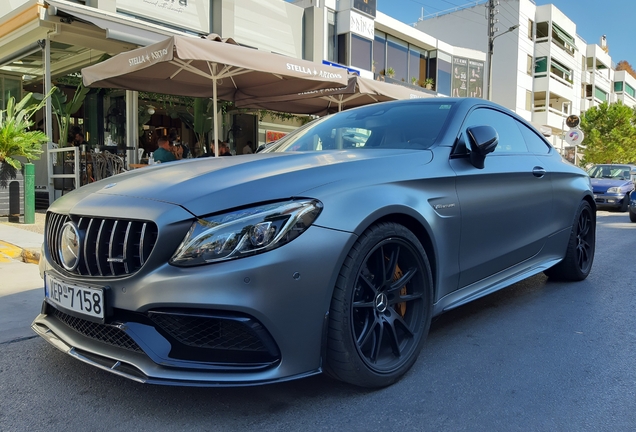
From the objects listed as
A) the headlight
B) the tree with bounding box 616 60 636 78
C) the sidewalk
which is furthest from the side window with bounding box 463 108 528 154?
the tree with bounding box 616 60 636 78

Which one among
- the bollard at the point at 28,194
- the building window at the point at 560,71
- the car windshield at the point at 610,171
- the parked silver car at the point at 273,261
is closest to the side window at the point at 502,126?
the parked silver car at the point at 273,261

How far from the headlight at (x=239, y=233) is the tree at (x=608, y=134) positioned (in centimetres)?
3813

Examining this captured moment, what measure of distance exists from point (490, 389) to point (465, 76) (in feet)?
92.4

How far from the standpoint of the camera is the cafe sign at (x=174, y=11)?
11.8 metres

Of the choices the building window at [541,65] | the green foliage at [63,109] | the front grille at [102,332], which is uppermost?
the building window at [541,65]

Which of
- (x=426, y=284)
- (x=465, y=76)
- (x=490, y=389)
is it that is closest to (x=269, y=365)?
(x=426, y=284)

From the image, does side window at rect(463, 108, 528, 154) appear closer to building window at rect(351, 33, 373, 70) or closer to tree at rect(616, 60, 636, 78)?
building window at rect(351, 33, 373, 70)

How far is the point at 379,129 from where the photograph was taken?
331 cm

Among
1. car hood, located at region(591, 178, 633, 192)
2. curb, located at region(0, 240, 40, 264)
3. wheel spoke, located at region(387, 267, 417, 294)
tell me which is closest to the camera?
wheel spoke, located at region(387, 267, 417, 294)

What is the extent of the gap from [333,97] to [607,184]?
27.9ft

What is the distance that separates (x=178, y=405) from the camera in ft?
7.15

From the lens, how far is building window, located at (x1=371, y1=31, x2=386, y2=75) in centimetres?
2219

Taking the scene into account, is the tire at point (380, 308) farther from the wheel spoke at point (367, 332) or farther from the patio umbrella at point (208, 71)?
the patio umbrella at point (208, 71)

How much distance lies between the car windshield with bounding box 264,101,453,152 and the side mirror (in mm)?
205
